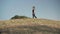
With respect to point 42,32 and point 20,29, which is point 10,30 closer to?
point 20,29

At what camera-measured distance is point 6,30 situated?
15.0m

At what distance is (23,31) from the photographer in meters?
14.6

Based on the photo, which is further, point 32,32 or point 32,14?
point 32,14

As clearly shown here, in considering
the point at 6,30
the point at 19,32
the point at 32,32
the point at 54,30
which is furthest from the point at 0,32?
the point at 54,30

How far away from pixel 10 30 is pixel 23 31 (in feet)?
3.77

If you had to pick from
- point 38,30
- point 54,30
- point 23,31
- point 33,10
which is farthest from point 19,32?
point 33,10

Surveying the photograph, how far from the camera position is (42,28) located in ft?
51.2

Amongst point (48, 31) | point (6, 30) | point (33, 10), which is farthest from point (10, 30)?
point (33, 10)

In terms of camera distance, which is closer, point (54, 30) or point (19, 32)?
point (19, 32)

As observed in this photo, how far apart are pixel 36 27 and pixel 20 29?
1495 mm

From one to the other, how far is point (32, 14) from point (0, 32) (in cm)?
825

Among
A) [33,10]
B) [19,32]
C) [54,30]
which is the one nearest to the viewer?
[19,32]

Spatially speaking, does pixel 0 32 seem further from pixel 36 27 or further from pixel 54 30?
pixel 54 30

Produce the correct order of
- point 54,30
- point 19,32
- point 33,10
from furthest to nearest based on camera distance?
point 33,10, point 54,30, point 19,32
